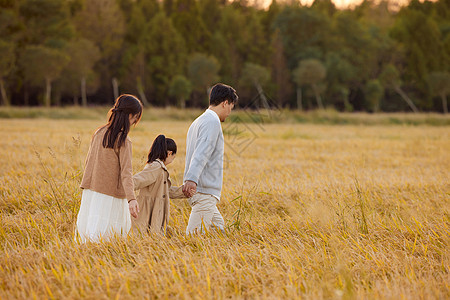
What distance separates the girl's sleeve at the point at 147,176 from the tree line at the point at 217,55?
34.5 metres

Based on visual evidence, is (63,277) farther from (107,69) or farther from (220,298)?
(107,69)

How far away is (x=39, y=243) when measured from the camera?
3.94 m

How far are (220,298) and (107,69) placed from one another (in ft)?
145

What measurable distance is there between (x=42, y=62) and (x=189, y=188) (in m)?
34.3

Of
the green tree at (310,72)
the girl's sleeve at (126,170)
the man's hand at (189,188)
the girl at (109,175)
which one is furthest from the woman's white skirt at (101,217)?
the green tree at (310,72)

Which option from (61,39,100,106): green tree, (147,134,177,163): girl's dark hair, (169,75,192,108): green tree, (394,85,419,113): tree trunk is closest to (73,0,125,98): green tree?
(61,39,100,106): green tree

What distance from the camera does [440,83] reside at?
1810 inches

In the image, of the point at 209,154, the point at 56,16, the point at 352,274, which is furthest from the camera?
the point at 56,16

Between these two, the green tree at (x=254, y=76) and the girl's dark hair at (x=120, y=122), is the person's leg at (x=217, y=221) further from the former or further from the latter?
the green tree at (x=254, y=76)

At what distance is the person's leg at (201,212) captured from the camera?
387cm

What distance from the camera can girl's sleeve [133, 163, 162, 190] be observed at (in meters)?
3.77

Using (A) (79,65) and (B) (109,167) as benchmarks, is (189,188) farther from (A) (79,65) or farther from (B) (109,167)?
(A) (79,65)

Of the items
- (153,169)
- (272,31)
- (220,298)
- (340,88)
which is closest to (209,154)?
(153,169)

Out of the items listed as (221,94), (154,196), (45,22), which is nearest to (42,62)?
(45,22)
